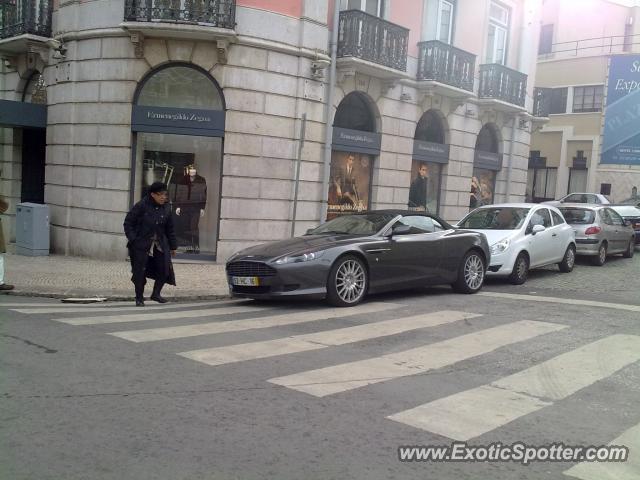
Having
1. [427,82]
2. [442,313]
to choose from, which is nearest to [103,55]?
[427,82]

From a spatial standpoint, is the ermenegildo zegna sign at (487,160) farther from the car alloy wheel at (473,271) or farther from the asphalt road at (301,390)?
the asphalt road at (301,390)

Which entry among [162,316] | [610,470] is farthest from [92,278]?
[610,470]

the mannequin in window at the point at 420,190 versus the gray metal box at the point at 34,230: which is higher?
the mannequin in window at the point at 420,190

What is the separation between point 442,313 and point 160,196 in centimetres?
441

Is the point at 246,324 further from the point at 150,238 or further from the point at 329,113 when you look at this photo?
the point at 329,113

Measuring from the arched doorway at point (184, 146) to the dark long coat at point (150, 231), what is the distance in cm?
520

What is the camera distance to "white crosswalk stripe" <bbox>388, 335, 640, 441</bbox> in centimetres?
445

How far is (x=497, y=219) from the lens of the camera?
42.8ft

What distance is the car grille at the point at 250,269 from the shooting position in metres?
8.79

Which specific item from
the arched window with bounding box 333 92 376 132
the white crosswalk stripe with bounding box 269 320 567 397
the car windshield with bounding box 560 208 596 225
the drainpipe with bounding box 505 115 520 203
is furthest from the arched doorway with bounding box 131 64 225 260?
the drainpipe with bounding box 505 115 520 203

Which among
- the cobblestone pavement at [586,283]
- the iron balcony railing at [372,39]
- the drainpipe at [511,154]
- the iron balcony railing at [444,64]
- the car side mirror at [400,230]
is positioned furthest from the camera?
the drainpipe at [511,154]

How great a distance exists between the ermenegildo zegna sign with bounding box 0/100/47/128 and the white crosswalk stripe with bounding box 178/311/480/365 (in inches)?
458

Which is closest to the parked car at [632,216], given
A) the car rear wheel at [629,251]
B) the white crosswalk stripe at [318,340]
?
the car rear wheel at [629,251]

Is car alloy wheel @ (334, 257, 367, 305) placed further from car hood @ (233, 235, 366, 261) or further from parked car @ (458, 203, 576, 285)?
parked car @ (458, 203, 576, 285)
